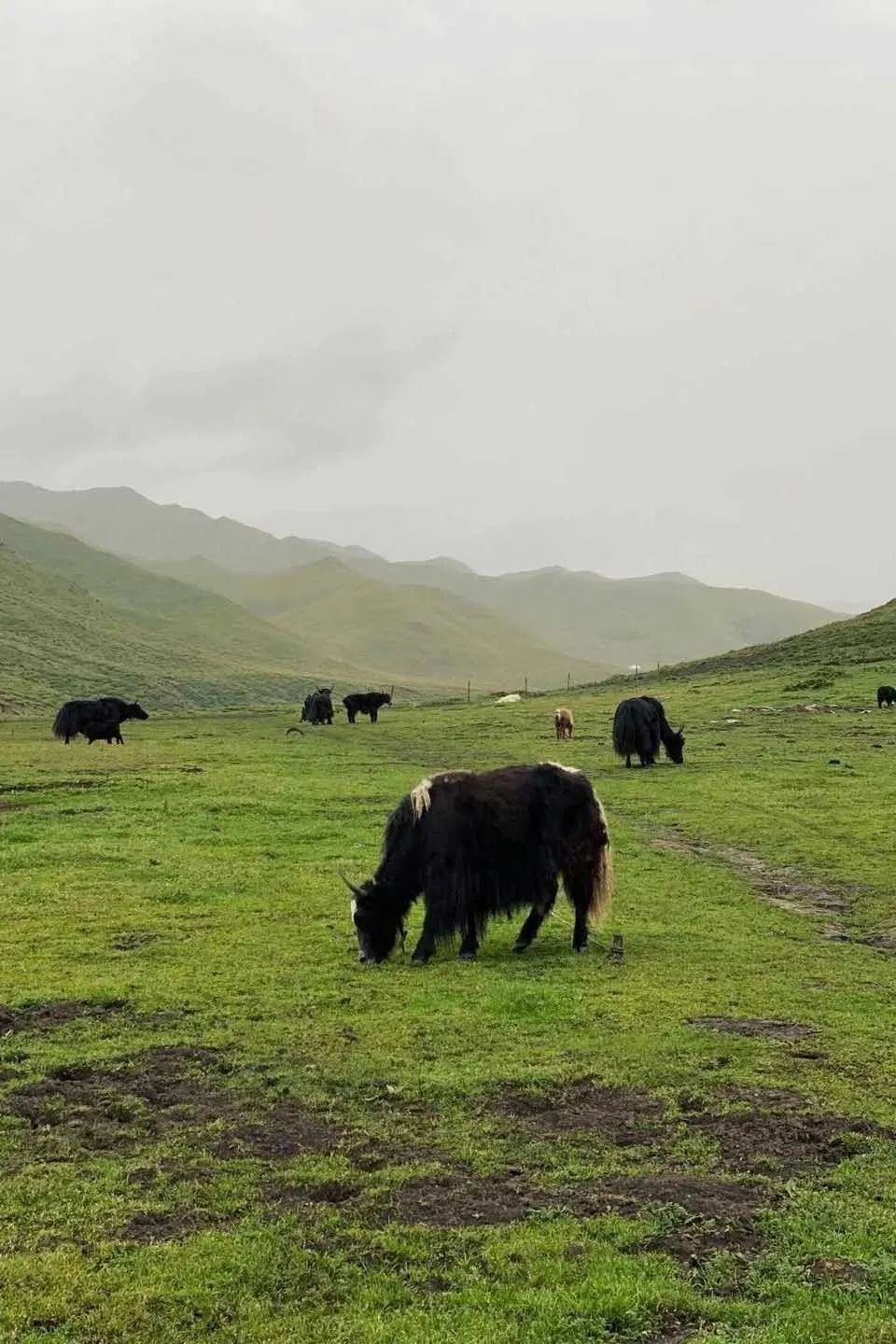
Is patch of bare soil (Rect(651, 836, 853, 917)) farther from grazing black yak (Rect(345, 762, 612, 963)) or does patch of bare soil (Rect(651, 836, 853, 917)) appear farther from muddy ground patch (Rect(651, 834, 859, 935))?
grazing black yak (Rect(345, 762, 612, 963))

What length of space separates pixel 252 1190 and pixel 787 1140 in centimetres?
337

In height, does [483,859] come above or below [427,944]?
above

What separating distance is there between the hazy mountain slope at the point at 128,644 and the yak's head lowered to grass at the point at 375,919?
54.4 meters

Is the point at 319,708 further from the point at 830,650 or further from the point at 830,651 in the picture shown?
the point at 830,650

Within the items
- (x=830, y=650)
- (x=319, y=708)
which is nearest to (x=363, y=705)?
(x=319, y=708)

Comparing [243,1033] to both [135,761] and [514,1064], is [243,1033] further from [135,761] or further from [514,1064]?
[135,761]

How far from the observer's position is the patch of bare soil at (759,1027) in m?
8.59

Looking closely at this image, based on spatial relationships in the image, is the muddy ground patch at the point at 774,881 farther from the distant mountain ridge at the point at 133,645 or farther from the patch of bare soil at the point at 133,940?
the distant mountain ridge at the point at 133,645

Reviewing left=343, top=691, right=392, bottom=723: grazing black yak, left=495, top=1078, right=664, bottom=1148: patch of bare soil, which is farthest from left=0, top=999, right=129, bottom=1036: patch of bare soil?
left=343, top=691, right=392, bottom=723: grazing black yak

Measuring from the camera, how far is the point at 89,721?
38188 mm

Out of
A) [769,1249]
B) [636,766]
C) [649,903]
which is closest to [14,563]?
[636,766]

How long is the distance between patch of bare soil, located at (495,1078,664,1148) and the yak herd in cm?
418

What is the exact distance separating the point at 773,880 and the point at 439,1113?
10215 millimetres

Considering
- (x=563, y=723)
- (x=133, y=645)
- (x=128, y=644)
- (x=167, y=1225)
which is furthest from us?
(x=133, y=645)
